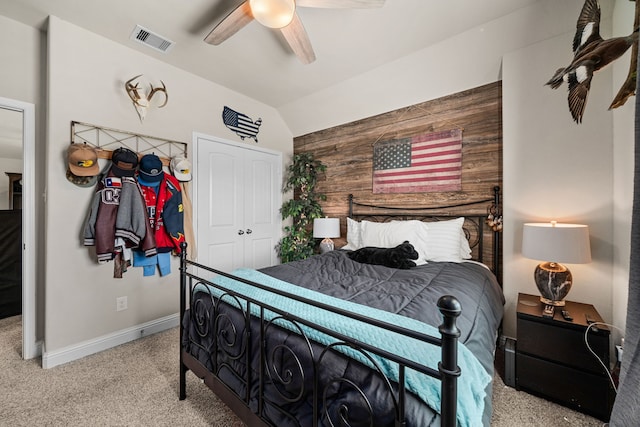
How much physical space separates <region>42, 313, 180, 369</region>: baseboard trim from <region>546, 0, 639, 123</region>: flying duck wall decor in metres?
3.66

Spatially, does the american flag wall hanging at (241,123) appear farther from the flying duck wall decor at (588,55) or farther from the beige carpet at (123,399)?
the flying duck wall decor at (588,55)

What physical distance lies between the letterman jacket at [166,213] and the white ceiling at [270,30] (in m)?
1.28

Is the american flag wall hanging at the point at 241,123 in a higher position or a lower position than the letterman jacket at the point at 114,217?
higher

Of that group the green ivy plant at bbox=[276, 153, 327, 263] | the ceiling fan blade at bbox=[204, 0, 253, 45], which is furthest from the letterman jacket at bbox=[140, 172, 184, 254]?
the green ivy plant at bbox=[276, 153, 327, 263]

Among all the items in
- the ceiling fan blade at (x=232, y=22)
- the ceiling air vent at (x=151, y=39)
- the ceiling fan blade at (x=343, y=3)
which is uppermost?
the ceiling air vent at (x=151, y=39)

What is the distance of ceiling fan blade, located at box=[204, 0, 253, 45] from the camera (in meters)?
1.67

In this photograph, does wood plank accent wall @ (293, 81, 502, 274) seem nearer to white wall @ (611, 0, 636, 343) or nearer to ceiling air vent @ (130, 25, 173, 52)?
white wall @ (611, 0, 636, 343)

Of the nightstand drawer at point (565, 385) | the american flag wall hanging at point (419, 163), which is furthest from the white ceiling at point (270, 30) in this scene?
the nightstand drawer at point (565, 385)

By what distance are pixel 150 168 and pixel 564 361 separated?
3.46 meters

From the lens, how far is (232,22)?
178 centimetres

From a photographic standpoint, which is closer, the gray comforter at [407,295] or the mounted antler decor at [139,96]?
the gray comforter at [407,295]

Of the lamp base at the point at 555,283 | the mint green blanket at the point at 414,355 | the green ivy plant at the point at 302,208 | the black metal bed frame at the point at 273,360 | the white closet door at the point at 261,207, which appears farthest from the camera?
the green ivy plant at the point at 302,208

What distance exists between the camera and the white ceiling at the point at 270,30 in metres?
1.98

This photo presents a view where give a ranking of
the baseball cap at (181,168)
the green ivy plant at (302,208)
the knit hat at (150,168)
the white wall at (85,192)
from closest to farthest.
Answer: the white wall at (85,192) < the knit hat at (150,168) < the baseball cap at (181,168) < the green ivy plant at (302,208)
